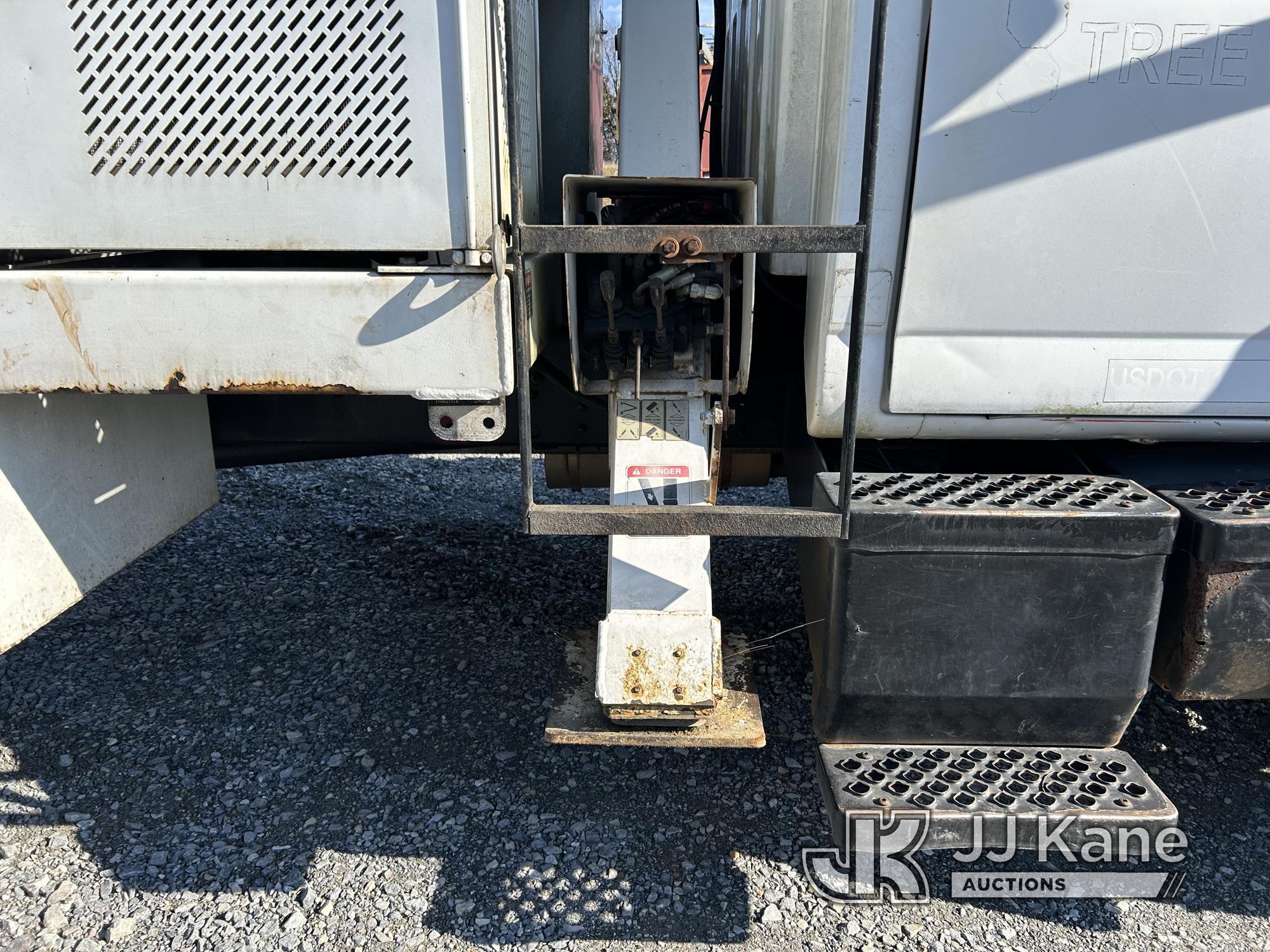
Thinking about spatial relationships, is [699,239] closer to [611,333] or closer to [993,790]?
[611,333]

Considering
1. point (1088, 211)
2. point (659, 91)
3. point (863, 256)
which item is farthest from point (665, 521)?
point (659, 91)

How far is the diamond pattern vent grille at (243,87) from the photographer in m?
1.33

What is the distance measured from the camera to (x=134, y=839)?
1882 mm

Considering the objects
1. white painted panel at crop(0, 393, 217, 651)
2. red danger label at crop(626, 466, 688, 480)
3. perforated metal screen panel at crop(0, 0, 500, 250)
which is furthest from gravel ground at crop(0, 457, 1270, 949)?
perforated metal screen panel at crop(0, 0, 500, 250)

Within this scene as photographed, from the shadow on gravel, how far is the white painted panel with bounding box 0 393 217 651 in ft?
1.94

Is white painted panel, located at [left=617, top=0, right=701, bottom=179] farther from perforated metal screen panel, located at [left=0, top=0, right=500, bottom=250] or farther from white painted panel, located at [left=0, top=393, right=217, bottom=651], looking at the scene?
white painted panel, located at [left=0, top=393, right=217, bottom=651]

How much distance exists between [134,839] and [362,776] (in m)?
0.47

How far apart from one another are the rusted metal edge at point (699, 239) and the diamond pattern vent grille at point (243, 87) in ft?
0.91

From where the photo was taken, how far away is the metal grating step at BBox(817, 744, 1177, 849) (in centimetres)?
141

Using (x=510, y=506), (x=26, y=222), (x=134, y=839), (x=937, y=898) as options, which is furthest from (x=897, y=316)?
(x=510, y=506)

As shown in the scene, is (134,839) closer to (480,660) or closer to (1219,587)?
(480,660)

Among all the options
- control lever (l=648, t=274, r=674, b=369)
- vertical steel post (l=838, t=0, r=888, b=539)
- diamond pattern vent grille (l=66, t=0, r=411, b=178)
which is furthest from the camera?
control lever (l=648, t=274, r=674, b=369)

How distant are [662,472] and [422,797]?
97 cm

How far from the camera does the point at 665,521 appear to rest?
4.62ft
